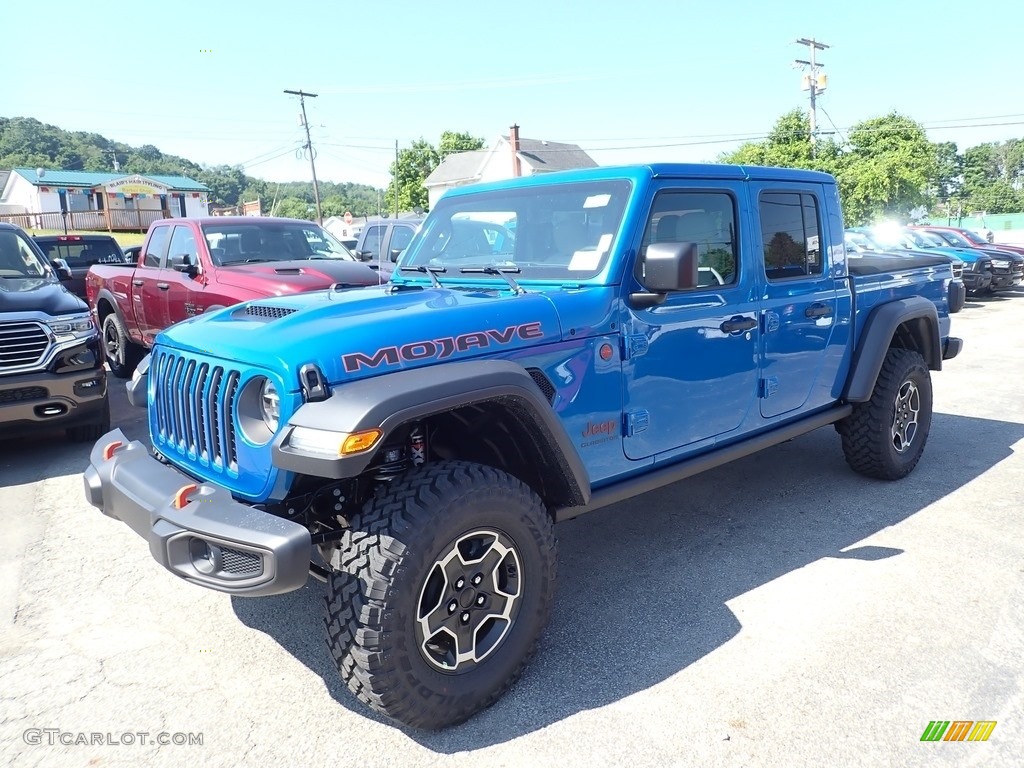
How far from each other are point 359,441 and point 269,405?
51cm

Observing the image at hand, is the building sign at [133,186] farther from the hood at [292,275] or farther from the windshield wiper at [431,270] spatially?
the windshield wiper at [431,270]

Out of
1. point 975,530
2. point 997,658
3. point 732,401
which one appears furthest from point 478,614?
point 975,530

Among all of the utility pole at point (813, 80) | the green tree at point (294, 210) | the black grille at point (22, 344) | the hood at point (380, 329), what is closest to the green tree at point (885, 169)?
the utility pole at point (813, 80)

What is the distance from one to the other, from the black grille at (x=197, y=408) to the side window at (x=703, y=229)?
183 centimetres

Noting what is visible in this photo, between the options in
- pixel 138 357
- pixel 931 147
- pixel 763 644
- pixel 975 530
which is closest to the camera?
pixel 763 644

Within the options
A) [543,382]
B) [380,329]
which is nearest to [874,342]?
[543,382]

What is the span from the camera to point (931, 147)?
111ft

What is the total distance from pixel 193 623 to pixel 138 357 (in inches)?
263

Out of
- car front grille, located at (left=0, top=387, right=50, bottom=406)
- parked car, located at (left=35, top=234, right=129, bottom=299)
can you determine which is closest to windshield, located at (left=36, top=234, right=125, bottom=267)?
parked car, located at (left=35, top=234, right=129, bottom=299)

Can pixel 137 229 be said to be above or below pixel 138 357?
above

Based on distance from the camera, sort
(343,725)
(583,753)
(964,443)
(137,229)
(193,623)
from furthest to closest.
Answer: (137,229) < (964,443) < (193,623) < (343,725) < (583,753)

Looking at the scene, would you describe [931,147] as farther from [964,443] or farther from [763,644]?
[763,644]

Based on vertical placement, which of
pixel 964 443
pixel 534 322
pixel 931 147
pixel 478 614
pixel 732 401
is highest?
pixel 931 147

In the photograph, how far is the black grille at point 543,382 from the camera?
9.36ft
